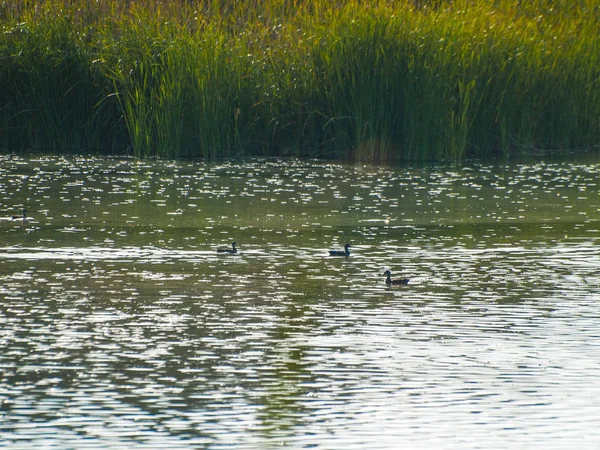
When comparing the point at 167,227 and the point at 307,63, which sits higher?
the point at 307,63

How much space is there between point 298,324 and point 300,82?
10.6 m

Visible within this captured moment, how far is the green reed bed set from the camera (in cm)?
1614

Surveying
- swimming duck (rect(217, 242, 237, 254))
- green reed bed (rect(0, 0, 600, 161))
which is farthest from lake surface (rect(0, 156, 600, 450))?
green reed bed (rect(0, 0, 600, 161))

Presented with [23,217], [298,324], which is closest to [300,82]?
[23,217]

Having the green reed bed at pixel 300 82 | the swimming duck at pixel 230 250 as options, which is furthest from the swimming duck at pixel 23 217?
the green reed bed at pixel 300 82

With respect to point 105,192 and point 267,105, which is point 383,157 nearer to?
point 267,105

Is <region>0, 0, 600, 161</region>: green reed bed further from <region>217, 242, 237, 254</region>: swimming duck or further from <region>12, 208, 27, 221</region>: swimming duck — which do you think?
<region>217, 242, 237, 254</region>: swimming duck

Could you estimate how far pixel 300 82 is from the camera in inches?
661

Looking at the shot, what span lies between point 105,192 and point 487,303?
676 cm

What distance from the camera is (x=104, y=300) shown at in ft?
23.5

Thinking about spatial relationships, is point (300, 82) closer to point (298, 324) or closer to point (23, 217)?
point (23, 217)

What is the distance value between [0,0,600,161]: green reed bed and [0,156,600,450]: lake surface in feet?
12.4

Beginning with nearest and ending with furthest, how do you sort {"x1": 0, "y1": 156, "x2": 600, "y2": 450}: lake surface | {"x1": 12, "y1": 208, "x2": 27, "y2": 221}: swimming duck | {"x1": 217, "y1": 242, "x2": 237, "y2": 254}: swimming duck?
{"x1": 0, "y1": 156, "x2": 600, "y2": 450}: lake surface → {"x1": 217, "y1": 242, "x2": 237, "y2": 254}: swimming duck → {"x1": 12, "y1": 208, "x2": 27, "y2": 221}: swimming duck

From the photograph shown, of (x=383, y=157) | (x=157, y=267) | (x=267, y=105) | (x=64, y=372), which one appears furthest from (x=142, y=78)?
(x=64, y=372)
